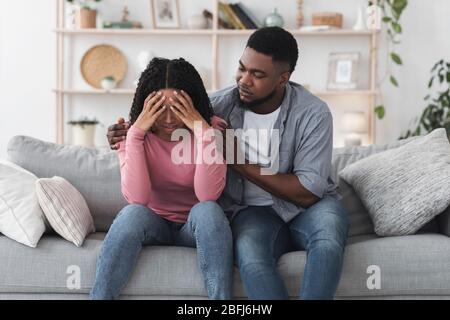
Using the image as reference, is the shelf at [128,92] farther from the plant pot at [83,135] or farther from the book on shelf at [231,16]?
the book on shelf at [231,16]

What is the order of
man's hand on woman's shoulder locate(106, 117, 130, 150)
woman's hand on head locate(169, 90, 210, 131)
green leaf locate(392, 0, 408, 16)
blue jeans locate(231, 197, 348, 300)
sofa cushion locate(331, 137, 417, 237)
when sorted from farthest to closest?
green leaf locate(392, 0, 408, 16) < sofa cushion locate(331, 137, 417, 237) < man's hand on woman's shoulder locate(106, 117, 130, 150) < woman's hand on head locate(169, 90, 210, 131) < blue jeans locate(231, 197, 348, 300)

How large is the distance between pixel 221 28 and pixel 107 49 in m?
0.85

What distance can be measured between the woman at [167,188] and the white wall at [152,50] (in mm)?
3048

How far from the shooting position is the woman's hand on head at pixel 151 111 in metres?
2.35

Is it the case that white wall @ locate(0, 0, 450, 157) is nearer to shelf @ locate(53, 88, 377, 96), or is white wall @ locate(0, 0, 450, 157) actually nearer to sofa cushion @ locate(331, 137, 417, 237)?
shelf @ locate(53, 88, 377, 96)

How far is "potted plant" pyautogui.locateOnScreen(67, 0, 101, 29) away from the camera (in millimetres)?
5297

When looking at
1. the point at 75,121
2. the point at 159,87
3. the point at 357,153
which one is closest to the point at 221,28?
the point at 75,121

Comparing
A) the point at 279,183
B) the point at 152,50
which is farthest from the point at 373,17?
the point at 279,183

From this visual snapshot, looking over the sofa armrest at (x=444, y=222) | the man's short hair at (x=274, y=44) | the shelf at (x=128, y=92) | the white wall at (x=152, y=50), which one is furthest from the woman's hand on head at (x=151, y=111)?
the white wall at (x=152, y=50)

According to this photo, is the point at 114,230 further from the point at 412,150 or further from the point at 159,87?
the point at 412,150

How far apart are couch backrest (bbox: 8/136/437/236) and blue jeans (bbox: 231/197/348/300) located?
0.31 metres

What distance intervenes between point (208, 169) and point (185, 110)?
0.65 ft

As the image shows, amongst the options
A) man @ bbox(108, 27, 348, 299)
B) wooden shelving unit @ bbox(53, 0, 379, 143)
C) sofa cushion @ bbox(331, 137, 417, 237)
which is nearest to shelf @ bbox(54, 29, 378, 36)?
wooden shelving unit @ bbox(53, 0, 379, 143)

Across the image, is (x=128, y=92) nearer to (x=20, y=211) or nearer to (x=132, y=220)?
(x=20, y=211)
